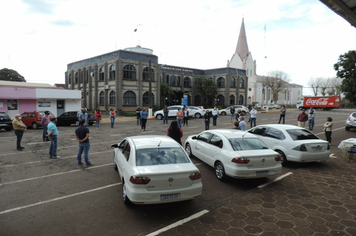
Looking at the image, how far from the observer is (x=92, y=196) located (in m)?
5.84

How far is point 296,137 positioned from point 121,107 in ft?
92.0

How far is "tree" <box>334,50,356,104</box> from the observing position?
15088mm

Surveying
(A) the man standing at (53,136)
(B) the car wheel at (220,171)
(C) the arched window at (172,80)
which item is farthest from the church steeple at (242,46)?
(B) the car wheel at (220,171)

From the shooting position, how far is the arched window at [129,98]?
3417 cm

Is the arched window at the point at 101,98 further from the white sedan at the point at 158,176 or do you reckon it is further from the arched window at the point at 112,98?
the white sedan at the point at 158,176

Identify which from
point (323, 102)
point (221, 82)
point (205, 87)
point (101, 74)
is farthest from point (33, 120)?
point (323, 102)

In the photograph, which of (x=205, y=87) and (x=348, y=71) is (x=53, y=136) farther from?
(x=205, y=87)

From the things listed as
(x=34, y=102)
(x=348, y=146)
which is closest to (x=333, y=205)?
(x=348, y=146)

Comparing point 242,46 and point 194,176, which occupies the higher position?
point 242,46

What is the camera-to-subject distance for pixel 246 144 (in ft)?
23.1

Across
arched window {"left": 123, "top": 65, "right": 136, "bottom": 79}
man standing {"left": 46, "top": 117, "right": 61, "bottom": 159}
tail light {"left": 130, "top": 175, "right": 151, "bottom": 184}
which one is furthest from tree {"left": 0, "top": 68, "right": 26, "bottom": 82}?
tail light {"left": 130, "top": 175, "right": 151, "bottom": 184}

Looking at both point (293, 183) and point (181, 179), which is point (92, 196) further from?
point (293, 183)

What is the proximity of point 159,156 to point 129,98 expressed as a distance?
30.2m

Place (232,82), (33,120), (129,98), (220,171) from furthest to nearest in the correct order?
1. (232,82)
2. (129,98)
3. (33,120)
4. (220,171)
